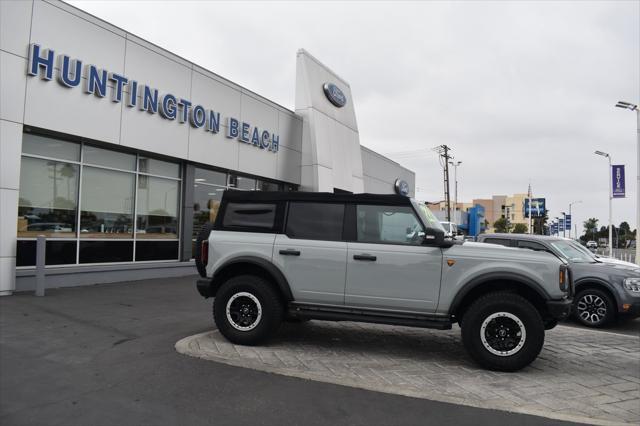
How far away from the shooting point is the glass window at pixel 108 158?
438 inches

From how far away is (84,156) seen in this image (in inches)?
432

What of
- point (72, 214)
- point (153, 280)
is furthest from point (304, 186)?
point (72, 214)

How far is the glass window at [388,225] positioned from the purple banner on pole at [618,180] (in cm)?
2806

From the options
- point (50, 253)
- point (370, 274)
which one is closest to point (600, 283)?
point (370, 274)

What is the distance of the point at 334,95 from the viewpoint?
2042 centimetres

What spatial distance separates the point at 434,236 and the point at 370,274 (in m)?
0.85

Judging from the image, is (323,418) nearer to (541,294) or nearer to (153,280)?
(541,294)

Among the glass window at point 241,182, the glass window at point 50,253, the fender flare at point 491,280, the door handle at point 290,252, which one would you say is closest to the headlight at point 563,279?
the fender flare at point 491,280

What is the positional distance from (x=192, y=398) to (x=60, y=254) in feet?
26.7

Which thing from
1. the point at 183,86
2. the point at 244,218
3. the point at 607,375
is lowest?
the point at 607,375

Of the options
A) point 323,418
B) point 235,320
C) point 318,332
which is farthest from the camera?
point 318,332

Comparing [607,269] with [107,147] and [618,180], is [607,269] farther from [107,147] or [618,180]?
[618,180]

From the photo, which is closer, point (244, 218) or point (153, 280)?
point (244, 218)

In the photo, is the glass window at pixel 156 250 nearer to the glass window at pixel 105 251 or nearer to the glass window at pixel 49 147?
the glass window at pixel 105 251
